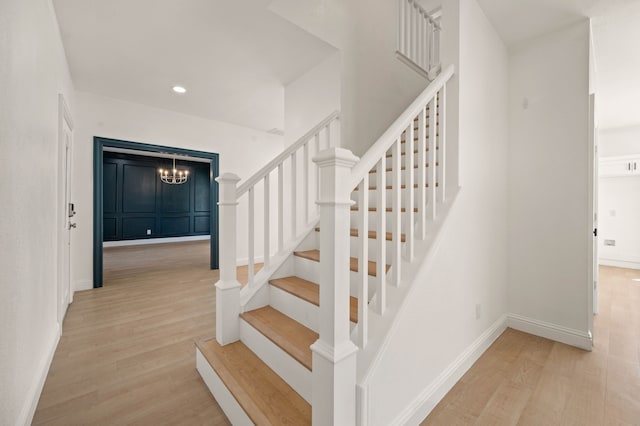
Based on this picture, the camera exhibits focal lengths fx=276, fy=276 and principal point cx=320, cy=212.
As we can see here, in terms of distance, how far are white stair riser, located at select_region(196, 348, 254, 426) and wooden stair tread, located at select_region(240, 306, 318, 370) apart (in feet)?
1.06

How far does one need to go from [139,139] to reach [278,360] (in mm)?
3856

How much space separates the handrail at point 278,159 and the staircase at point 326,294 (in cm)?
1

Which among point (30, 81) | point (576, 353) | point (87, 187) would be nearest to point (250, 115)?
point (87, 187)

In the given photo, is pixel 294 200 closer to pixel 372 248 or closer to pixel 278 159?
pixel 278 159

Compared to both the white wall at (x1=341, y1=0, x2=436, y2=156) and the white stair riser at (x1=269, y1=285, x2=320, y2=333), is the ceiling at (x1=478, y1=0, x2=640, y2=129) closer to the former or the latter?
the white wall at (x1=341, y1=0, x2=436, y2=156)

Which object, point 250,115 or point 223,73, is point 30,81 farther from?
point 250,115

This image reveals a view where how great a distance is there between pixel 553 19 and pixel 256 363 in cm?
332

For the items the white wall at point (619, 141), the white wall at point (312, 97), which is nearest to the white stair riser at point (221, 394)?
the white wall at point (312, 97)

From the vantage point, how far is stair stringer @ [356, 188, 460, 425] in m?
1.13

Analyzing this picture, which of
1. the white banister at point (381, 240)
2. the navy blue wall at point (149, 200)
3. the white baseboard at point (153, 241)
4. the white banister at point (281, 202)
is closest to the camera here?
the white banister at point (381, 240)

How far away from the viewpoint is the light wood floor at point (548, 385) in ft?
4.75

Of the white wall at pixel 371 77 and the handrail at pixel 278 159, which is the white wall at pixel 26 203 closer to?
the handrail at pixel 278 159

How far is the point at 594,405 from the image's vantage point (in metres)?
1.54

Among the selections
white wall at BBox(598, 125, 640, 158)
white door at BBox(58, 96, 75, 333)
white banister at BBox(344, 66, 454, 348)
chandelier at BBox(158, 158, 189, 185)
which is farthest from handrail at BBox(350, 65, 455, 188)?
chandelier at BBox(158, 158, 189, 185)
